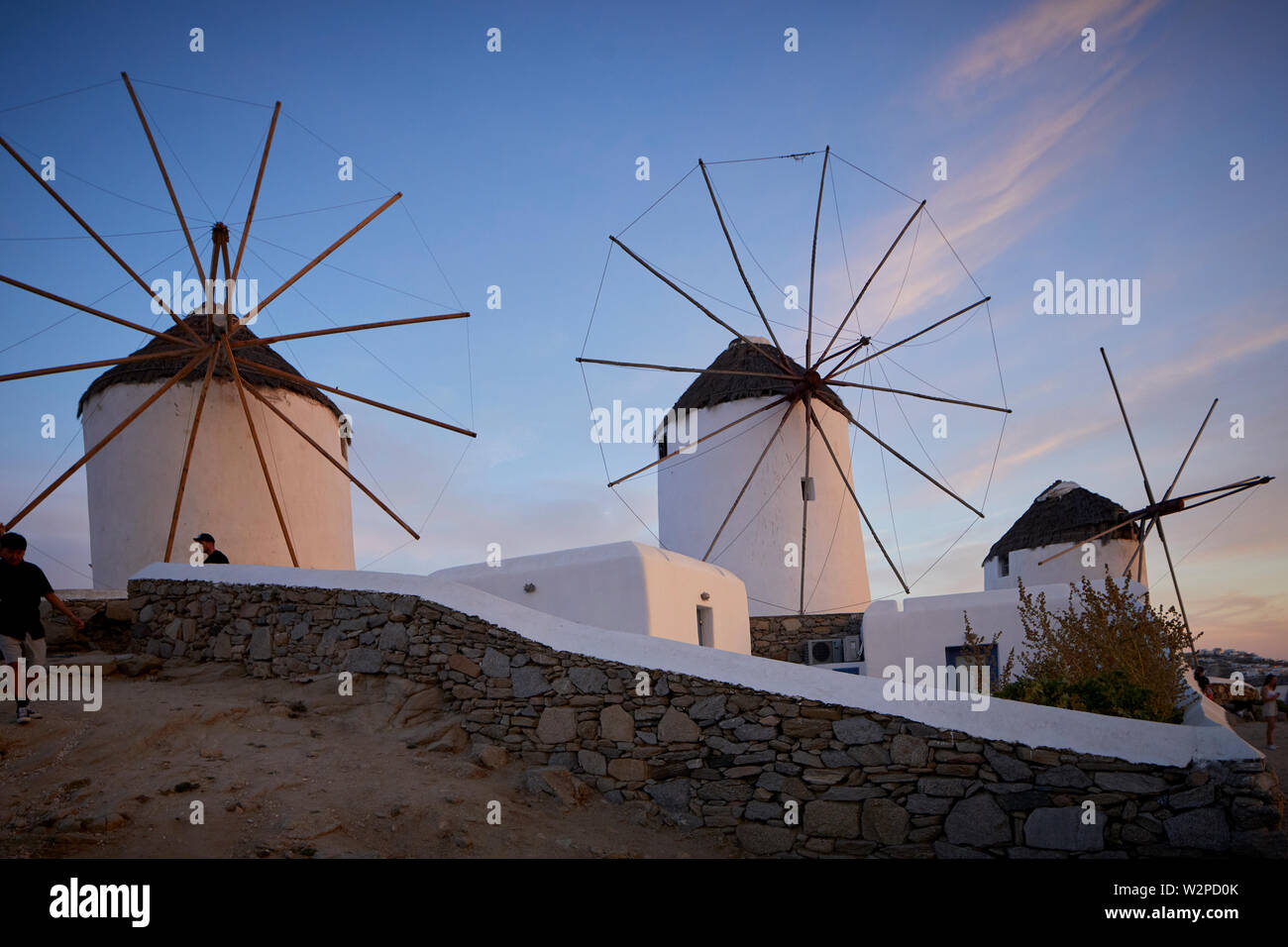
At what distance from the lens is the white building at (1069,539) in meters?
22.0

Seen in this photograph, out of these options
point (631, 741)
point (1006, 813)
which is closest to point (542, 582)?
point (631, 741)

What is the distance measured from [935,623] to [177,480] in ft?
35.5

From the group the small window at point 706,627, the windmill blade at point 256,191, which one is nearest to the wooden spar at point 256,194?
the windmill blade at point 256,191

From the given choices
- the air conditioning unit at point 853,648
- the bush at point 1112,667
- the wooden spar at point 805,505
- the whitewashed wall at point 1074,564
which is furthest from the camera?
the whitewashed wall at point 1074,564

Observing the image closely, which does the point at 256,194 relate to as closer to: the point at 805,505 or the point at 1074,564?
the point at 805,505

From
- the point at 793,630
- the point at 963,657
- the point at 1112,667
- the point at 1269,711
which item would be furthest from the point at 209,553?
the point at 1269,711

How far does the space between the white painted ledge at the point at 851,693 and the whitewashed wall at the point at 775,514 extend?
33.5ft

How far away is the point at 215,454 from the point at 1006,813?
11.9 m

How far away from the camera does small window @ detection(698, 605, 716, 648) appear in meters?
12.6

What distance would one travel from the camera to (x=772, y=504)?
18.0 m

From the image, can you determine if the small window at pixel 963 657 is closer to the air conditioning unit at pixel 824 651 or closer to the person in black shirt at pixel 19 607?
the air conditioning unit at pixel 824 651

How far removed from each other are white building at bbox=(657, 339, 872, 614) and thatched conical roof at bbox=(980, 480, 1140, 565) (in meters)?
6.61
